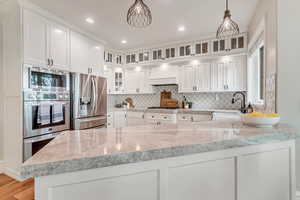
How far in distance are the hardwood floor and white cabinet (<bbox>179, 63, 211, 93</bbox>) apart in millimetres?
3655

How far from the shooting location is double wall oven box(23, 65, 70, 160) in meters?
2.46

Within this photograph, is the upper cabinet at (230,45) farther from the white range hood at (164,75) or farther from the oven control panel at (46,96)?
the oven control panel at (46,96)

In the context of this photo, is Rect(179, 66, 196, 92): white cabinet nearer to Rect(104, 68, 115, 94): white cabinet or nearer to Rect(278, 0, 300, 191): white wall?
Rect(104, 68, 115, 94): white cabinet

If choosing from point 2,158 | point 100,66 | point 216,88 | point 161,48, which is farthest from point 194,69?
point 2,158

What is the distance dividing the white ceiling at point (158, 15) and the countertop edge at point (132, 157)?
233 centimetres

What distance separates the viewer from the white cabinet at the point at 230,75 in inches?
142

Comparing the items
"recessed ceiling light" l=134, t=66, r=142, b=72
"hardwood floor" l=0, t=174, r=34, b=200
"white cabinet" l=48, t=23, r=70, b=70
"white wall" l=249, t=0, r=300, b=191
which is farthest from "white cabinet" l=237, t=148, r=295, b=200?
"recessed ceiling light" l=134, t=66, r=142, b=72

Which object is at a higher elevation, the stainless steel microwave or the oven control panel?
the stainless steel microwave

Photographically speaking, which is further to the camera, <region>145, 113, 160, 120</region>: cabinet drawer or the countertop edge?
<region>145, 113, 160, 120</region>: cabinet drawer

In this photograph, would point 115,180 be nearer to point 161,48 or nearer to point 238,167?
point 238,167

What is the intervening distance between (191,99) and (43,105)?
11.6 ft

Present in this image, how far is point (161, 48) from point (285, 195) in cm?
411

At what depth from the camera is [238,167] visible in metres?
1.14

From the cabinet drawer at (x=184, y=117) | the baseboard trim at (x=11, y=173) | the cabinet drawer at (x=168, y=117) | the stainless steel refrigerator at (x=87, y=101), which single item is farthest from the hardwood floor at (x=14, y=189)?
the cabinet drawer at (x=184, y=117)
